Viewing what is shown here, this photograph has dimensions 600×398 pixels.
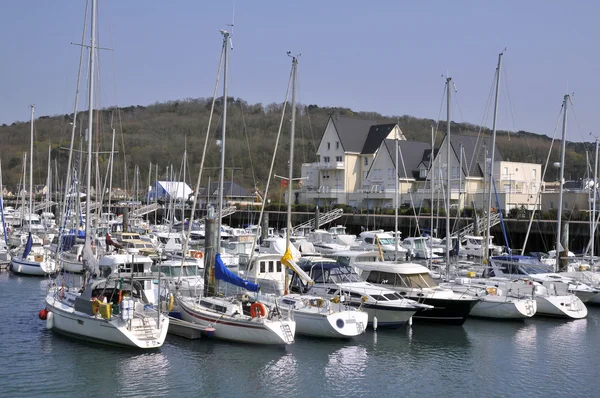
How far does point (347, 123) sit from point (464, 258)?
1503 inches

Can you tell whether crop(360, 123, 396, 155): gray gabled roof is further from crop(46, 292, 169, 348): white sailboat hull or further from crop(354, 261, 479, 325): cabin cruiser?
crop(46, 292, 169, 348): white sailboat hull

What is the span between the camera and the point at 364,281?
100.0 ft

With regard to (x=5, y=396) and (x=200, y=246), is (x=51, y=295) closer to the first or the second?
(x=5, y=396)

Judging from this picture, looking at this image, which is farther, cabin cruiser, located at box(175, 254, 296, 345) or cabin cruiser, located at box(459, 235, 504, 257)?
cabin cruiser, located at box(459, 235, 504, 257)

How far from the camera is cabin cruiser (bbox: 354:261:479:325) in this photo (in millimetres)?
29141

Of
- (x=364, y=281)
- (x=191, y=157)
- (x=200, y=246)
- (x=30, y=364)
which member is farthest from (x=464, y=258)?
(x=191, y=157)

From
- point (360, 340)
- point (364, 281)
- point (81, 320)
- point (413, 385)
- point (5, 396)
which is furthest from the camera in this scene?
point (364, 281)

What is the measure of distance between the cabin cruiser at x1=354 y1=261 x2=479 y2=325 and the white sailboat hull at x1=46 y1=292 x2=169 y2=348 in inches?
439

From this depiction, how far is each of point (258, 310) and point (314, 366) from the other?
2.95 m

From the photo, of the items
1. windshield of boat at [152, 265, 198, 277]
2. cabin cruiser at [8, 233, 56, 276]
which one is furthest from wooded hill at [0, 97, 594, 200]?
windshield of boat at [152, 265, 198, 277]

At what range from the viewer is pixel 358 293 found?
2798cm

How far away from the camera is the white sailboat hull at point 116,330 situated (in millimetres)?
22766

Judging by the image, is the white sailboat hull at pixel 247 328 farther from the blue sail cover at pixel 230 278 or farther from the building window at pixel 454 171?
the building window at pixel 454 171

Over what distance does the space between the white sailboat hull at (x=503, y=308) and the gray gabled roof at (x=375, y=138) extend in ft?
178
